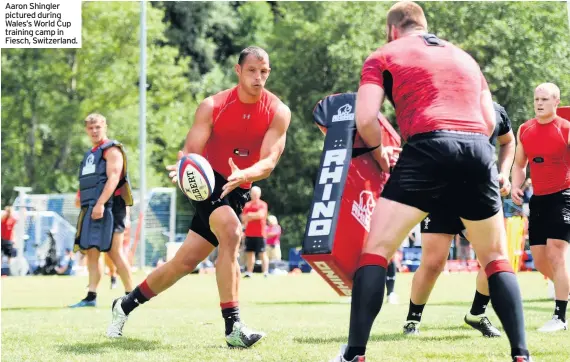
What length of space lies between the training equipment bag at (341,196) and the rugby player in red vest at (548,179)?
5.55 feet

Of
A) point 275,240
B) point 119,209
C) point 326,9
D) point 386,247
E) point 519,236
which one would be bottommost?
point 275,240

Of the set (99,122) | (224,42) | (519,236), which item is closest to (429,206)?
(99,122)

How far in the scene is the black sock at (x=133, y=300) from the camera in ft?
26.0

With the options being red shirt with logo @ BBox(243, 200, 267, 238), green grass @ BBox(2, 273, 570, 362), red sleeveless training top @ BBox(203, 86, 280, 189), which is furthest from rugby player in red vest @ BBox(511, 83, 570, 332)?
red shirt with logo @ BBox(243, 200, 267, 238)

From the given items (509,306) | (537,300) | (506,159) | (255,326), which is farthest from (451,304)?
(509,306)

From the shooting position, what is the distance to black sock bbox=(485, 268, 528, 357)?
543 cm

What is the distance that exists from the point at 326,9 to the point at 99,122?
34.5 meters

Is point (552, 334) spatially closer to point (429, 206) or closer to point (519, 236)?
point (429, 206)

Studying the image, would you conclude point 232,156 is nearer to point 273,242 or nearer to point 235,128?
point 235,128

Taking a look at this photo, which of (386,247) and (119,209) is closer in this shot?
(386,247)

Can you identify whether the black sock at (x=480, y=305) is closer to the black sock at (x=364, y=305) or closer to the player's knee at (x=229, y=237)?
the player's knee at (x=229, y=237)

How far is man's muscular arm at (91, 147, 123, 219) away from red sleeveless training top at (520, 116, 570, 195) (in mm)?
4916

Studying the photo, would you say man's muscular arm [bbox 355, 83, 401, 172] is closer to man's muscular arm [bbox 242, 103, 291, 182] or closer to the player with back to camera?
man's muscular arm [bbox 242, 103, 291, 182]

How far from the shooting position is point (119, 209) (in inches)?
490
